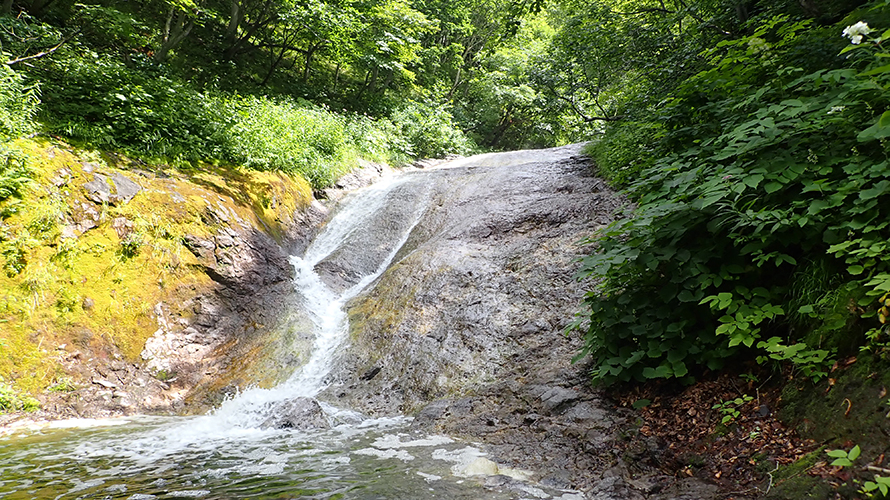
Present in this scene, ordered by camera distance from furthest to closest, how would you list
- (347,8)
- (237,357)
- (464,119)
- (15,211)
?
(464,119)
(347,8)
(237,357)
(15,211)

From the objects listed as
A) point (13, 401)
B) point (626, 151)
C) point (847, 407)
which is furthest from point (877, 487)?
point (13, 401)

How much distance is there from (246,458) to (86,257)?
414 centimetres

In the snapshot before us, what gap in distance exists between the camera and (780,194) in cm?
291

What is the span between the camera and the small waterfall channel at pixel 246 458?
2736 millimetres

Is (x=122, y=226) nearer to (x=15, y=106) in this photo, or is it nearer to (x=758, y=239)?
(x=15, y=106)

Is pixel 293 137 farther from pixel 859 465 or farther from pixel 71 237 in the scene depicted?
pixel 859 465

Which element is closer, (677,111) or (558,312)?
(677,111)

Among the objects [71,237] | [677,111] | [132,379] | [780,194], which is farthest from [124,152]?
[780,194]

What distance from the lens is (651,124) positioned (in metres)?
5.95

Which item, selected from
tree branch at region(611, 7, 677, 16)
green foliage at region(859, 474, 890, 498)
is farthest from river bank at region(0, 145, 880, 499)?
tree branch at region(611, 7, 677, 16)

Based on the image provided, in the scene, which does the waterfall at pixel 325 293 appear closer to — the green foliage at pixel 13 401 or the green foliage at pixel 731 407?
the green foliage at pixel 13 401

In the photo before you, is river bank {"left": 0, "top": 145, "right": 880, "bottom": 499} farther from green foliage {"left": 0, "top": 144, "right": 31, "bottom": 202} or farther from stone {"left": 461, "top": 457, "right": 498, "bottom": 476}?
green foliage {"left": 0, "top": 144, "right": 31, "bottom": 202}

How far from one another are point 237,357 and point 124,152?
4036 mm

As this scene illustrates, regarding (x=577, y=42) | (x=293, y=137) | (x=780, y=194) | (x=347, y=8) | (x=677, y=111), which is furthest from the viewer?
(x=347, y=8)
